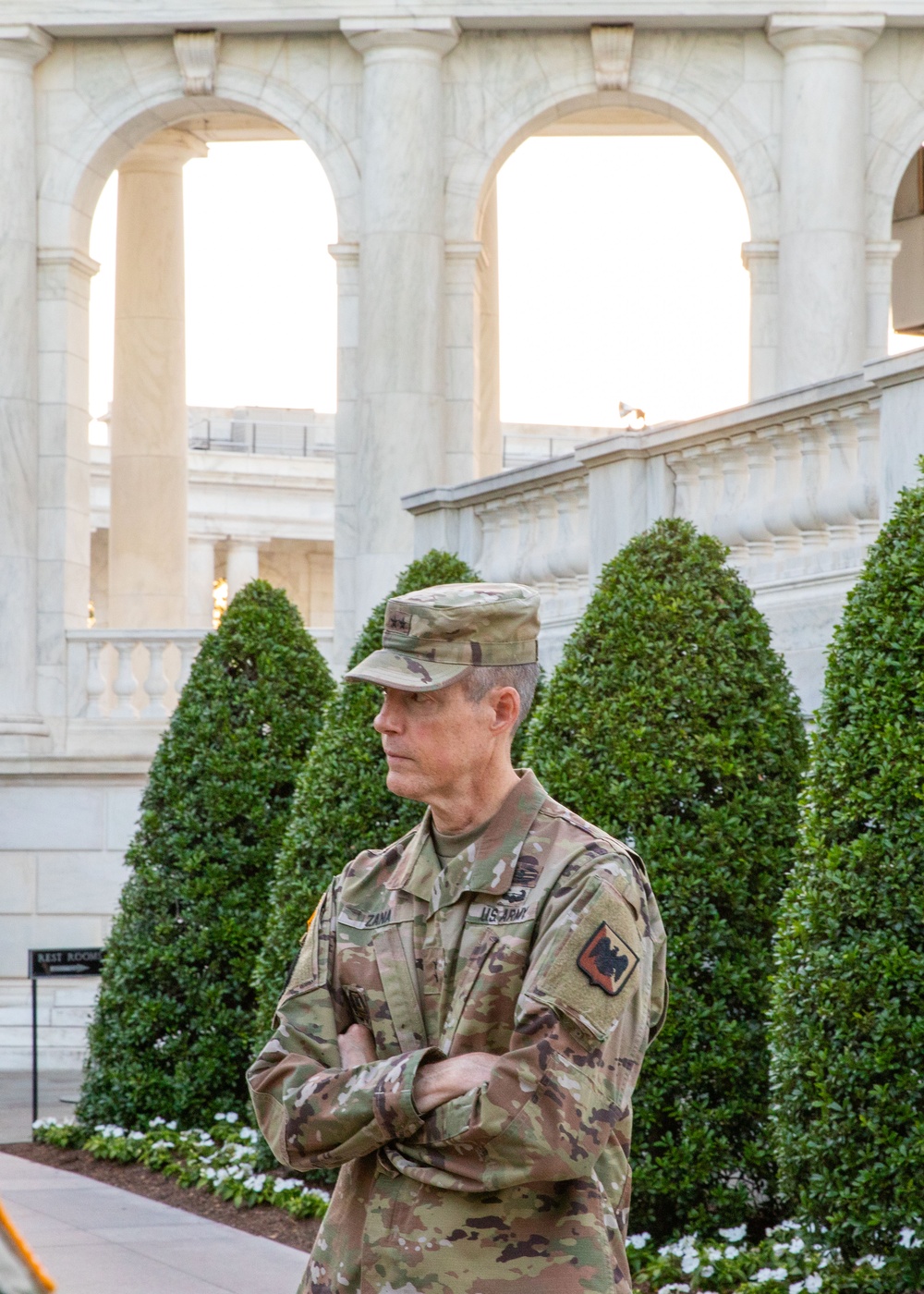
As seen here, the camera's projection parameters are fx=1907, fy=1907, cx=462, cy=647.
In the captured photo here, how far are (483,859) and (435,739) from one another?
23 centimetres

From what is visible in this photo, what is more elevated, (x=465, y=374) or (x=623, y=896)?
(x=465, y=374)

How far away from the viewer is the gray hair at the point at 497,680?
3.44m

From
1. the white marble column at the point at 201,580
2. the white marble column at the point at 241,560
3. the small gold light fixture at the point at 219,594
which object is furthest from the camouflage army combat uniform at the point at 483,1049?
the small gold light fixture at the point at 219,594

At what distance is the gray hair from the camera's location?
344cm

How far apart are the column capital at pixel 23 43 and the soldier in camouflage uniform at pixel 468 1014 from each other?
20568 mm

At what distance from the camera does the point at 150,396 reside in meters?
26.0

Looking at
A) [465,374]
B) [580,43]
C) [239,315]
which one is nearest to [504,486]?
[465,374]

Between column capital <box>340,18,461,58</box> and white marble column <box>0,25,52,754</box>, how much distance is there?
3.78 meters

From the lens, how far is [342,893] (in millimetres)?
3539

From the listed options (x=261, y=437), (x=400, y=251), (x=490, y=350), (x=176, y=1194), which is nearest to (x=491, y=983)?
(x=176, y=1194)

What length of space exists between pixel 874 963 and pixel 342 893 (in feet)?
10.7

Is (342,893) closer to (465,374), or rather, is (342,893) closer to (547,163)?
(465,374)

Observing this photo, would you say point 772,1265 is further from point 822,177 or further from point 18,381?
point 18,381

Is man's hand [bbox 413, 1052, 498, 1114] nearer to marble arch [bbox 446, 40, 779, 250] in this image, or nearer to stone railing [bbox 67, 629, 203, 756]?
stone railing [bbox 67, 629, 203, 756]
